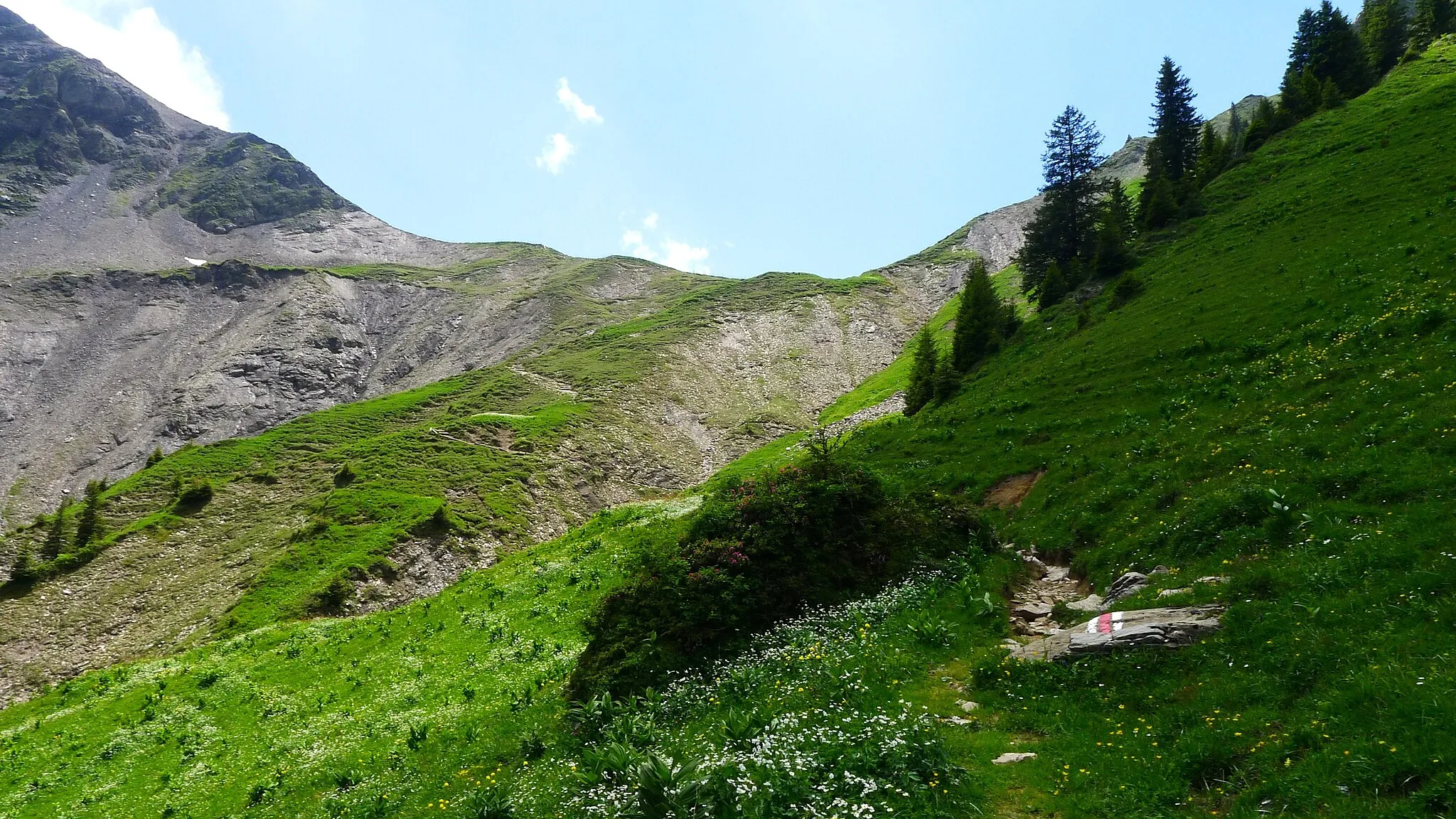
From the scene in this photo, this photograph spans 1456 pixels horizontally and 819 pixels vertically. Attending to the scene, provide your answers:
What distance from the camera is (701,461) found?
78312 mm

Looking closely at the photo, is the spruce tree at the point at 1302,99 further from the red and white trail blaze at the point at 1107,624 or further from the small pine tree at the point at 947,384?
the red and white trail blaze at the point at 1107,624

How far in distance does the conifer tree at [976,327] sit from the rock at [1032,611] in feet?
118

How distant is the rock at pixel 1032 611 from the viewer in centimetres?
1698

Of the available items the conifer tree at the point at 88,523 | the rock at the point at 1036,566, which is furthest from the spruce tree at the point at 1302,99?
the conifer tree at the point at 88,523

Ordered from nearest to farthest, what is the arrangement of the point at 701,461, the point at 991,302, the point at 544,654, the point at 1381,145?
the point at 544,654 < the point at 1381,145 < the point at 991,302 < the point at 701,461

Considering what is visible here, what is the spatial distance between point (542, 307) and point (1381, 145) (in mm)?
133824

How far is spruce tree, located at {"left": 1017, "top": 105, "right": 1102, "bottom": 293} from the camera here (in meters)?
60.2

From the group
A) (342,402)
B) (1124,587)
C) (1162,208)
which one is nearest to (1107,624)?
(1124,587)

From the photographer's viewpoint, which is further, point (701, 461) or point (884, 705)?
point (701, 461)

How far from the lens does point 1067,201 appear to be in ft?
199

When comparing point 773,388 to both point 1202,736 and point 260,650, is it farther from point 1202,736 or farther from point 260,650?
point 1202,736

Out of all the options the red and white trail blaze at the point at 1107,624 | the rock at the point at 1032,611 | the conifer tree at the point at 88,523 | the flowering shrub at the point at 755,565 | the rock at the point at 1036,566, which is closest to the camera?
the red and white trail blaze at the point at 1107,624

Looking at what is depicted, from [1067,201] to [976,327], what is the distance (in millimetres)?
18597

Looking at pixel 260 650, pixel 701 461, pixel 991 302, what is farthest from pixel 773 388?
pixel 260 650
